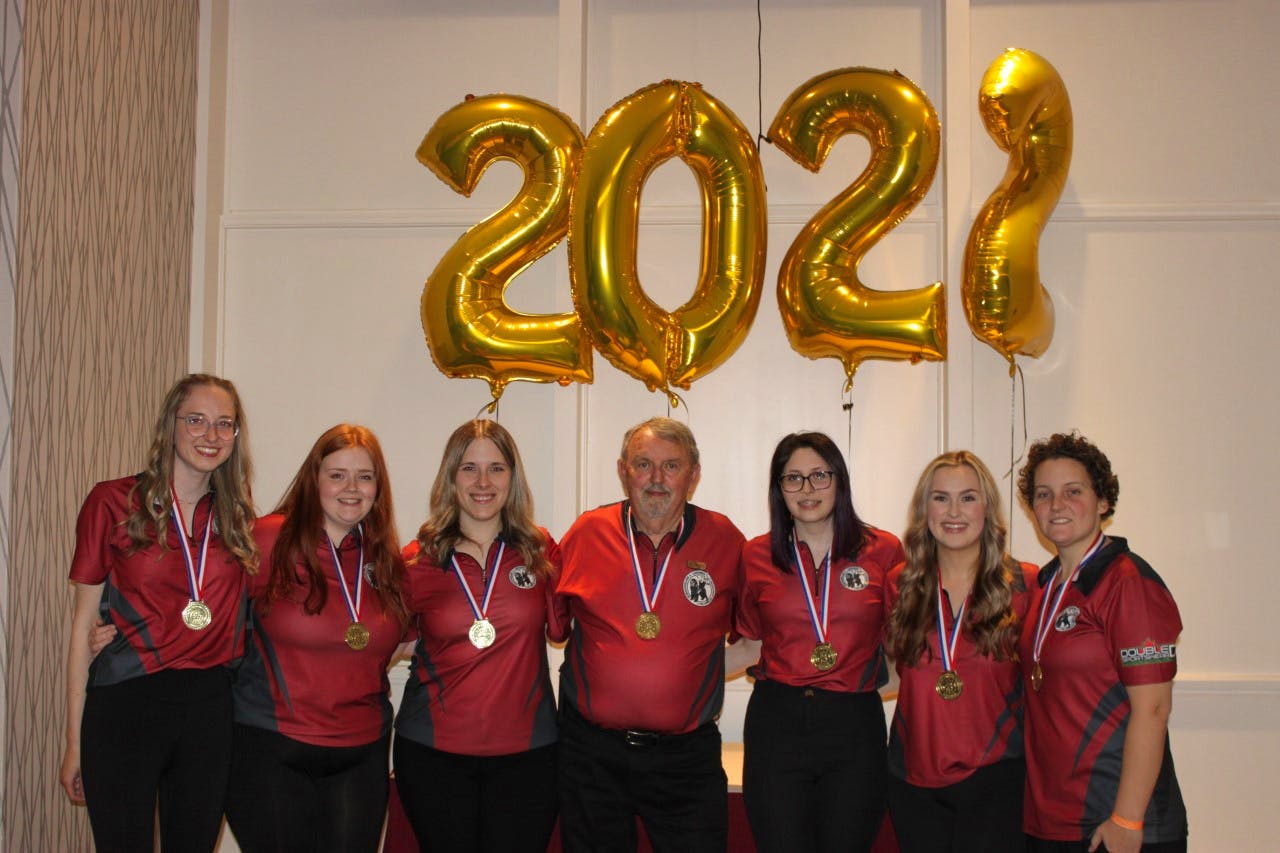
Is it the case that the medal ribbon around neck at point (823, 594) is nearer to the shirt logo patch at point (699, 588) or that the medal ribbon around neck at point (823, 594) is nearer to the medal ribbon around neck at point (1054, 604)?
the shirt logo patch at point (699, 588)

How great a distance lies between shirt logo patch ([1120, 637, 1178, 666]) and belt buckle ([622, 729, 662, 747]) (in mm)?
1157

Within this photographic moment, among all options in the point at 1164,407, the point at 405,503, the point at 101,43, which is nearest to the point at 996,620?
the point at 1164,407

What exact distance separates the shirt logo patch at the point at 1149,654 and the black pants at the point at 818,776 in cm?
67

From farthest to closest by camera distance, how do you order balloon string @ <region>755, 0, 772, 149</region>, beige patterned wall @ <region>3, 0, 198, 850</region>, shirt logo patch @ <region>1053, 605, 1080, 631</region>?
1. balloon string @ <region>755, 0, 772, 149</region>
2. beige patterned wall @ <region>3, 0, 198, 850</region>
3. shirt logo patch @ <region>1053, 605, 1080, 631</region>

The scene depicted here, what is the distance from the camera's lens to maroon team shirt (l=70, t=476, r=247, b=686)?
2799 mm

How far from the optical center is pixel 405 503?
179 inches

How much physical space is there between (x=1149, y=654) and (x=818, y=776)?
850 millimetres

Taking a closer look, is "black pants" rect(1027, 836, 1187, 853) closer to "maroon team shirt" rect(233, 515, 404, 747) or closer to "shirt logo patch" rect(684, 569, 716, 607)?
"shirt logo patch" rect(684, 569, 716, 607)

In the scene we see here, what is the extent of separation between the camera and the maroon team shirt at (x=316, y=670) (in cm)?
280

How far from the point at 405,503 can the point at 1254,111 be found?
142 inches

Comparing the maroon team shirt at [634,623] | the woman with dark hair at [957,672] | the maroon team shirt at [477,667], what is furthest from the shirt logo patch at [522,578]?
the woman with dark hair at [957,672]

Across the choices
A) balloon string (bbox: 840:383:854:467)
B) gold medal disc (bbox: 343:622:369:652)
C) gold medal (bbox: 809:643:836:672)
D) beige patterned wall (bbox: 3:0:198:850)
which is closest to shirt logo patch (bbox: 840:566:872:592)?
gold medal (bbox: 809:643:836:672)

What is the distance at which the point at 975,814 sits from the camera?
106 inches

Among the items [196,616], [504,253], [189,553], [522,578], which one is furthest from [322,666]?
[504,253]
